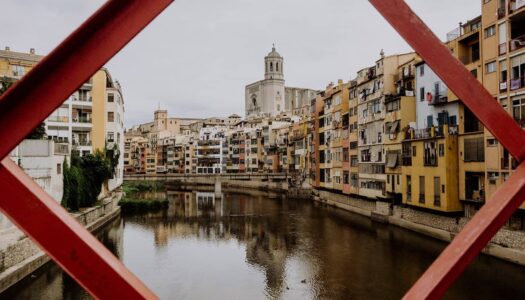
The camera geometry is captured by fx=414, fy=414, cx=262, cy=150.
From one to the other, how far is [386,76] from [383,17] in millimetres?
30016

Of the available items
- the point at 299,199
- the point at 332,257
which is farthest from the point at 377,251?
the point at 299,199

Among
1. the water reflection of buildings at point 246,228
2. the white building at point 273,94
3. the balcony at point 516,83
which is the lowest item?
the water reflection of buildings at point 246,228

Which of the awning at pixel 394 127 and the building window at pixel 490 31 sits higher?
the building window at pixel 490 31

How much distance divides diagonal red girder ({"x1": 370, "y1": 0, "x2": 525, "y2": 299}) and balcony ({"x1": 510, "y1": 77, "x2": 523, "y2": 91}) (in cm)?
1858

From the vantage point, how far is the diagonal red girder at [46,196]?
118 cm

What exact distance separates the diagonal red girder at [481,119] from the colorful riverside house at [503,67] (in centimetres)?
1754

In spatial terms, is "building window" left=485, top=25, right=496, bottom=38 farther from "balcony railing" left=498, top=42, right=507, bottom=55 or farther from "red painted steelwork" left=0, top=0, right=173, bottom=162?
"red painted steelwork" left=0, top=0, right=173, bottom=162

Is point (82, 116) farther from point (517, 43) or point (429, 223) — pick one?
point (517, 43)

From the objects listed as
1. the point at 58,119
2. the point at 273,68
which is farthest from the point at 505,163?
the point at 273,68

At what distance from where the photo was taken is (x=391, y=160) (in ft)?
92.2

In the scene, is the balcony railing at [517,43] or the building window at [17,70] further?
the building window at [17,70]

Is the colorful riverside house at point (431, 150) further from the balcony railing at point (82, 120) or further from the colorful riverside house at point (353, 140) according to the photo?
the balcony railing at point (82, 120)

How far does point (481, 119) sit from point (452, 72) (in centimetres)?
20

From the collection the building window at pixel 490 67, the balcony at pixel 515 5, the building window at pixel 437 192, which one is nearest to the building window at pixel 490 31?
the balcony at pixel 515 5
